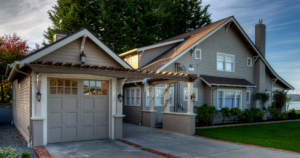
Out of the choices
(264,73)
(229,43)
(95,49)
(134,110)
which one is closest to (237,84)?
(229,43)

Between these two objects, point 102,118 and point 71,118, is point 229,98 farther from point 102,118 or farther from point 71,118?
point 71,118

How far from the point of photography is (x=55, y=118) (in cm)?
880

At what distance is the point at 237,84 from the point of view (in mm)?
17031

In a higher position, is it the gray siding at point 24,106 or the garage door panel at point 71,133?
the gray siding at point 24,106

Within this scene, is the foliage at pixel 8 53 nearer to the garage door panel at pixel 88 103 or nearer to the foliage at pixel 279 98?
the garage door panel at pixel 88 103

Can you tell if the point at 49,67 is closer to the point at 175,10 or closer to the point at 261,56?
the point at 261,56

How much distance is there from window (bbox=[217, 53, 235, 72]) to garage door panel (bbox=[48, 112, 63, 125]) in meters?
12.6

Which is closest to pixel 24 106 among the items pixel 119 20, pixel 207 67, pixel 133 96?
pixel 133 96

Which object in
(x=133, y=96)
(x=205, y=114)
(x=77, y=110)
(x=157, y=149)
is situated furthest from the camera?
(x=133, y=96)

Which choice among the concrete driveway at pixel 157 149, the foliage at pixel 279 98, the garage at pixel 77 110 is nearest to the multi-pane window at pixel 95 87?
the garage at pixel 77 110

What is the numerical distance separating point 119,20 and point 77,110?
1633cm

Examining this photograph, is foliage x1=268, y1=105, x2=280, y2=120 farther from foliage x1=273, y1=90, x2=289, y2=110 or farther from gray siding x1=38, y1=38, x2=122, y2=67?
gray siding x1=38, y1=38, x2=122, y2=67

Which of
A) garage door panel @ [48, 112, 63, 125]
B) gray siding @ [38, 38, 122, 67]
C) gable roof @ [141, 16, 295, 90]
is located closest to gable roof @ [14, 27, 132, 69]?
gray siding @ [38, 38, 122, 67]

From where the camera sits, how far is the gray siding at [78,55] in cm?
890
